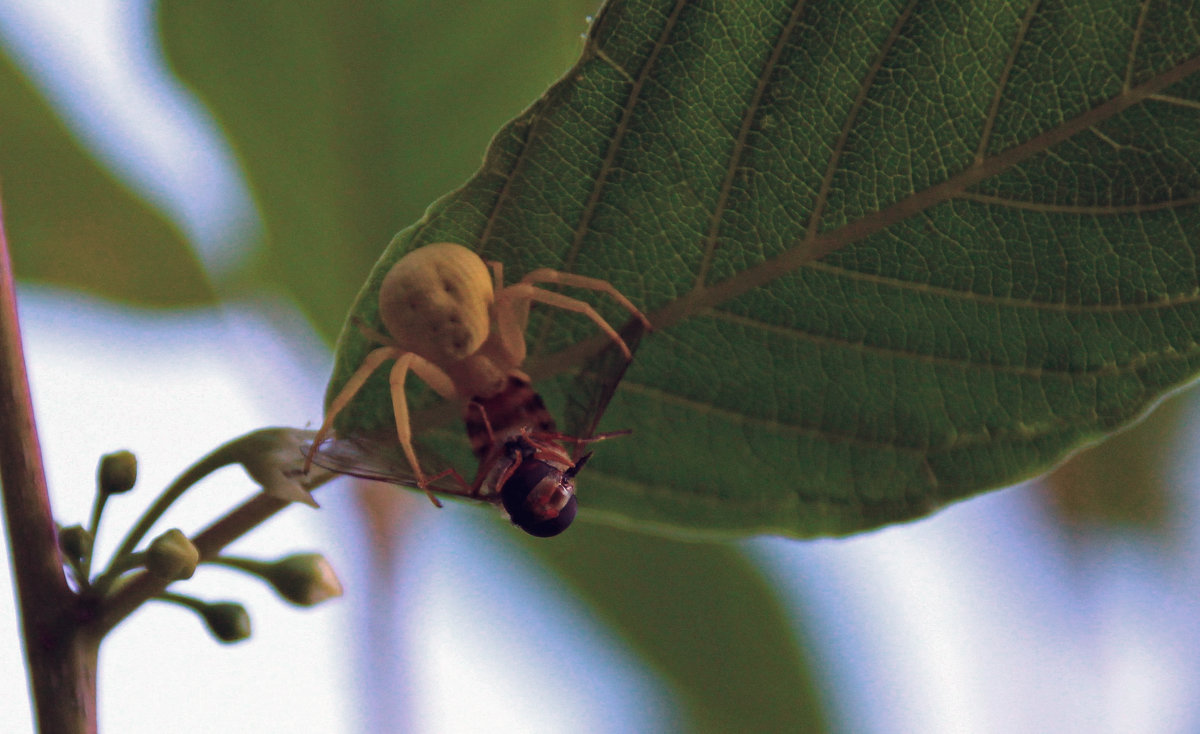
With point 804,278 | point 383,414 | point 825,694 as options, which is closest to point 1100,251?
point 804,278

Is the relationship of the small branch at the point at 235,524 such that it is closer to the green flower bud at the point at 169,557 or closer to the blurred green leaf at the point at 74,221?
the green flower bud at the point at 169,557

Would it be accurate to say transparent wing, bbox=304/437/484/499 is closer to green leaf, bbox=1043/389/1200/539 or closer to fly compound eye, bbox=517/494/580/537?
fly compound eye, bbox=517/494/580/537

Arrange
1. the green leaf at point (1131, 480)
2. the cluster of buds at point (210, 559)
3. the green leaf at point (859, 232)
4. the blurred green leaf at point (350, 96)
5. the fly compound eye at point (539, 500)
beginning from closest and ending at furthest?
1. the cluster of buds at point (210, 559)
2. the green leaf at point (859, 232)
3. the fly compound eye at point (539, 500)
4. the blurred green leaf at point (350, 96)
5. the green leaf at point (1131, 480)

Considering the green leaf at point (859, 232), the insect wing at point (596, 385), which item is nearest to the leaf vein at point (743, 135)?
the green leaf at point (859, 232)

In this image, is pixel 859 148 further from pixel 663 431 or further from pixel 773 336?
pixel 663 431

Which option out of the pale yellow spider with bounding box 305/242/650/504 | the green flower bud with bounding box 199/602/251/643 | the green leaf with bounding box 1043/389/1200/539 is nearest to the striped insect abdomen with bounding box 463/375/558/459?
the pale yellow spider with bounding box 305/242/650/504
